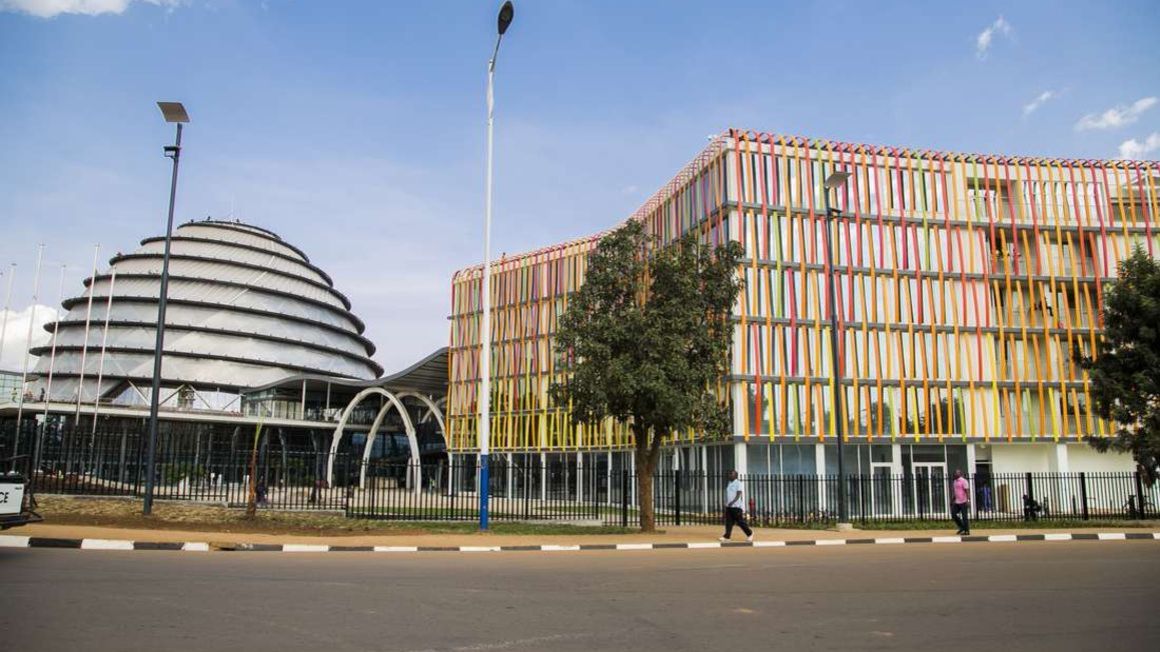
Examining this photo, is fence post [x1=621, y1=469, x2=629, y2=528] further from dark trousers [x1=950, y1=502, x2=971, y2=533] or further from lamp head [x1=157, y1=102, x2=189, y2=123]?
lamp head [x1=157, y1=102, x2=189, y2=123]

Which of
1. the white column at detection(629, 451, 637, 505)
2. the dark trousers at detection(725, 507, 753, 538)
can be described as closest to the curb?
the dark trousers at detection(725, 507, 753, 538)

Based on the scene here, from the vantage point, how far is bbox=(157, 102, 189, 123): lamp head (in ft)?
72.0

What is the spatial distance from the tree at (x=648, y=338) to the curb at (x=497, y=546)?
154 inches

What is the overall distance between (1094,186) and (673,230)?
2293 cm

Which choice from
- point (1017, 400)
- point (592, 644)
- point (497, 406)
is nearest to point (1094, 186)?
point (1017, 400)

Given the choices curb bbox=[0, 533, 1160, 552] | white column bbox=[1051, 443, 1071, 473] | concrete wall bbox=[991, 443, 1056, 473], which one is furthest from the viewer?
concrete wall bbox=[991, 443, 1056, 473]

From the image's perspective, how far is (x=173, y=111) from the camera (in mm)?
22312

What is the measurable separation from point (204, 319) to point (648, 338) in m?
67.4

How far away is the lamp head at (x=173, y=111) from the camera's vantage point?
21.9 meters

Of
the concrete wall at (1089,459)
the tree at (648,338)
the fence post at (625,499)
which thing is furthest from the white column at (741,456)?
the concrete wall at (1089,459)

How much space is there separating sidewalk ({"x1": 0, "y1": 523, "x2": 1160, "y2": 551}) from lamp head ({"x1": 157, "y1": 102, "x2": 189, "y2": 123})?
10390 mm

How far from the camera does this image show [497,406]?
220 feet

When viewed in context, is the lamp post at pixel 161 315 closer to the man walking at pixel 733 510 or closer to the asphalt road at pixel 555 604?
the asphalt road at pixel 555 604

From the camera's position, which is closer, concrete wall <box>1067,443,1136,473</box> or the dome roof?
concrete wall <box>1067,443,1136,473</box>
